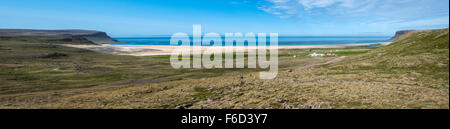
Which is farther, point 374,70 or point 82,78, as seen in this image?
point 82,78

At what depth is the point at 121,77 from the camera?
34312 millimetres

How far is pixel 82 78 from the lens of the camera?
32.7 m

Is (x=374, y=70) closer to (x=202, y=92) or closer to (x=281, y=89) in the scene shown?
(x=281, y=89)

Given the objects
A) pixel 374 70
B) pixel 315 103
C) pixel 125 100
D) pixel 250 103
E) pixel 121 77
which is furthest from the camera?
pixel 121 77

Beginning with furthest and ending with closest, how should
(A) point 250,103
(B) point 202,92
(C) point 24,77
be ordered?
(C) point 24,77
(B) point 202,92
(A) point 250,103

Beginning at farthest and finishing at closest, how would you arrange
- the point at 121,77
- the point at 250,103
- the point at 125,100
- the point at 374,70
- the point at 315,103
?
1. the point at 121,77
2. the point at 374,70
3. the point at 125,100
4. the point at 250,103
5. the point at 315,103

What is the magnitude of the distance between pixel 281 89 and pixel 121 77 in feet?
76.6
